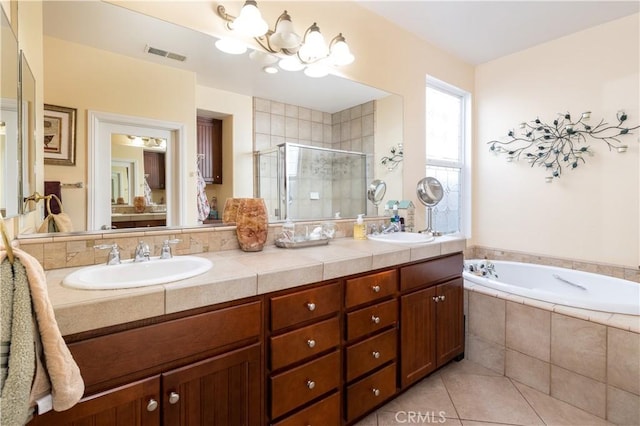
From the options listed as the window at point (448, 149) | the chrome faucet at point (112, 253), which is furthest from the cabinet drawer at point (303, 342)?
the window at point (448, 149)

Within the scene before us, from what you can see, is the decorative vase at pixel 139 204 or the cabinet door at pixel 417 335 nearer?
the decorative vase at pixel 139 204

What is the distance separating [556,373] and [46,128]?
Result: 2824mm

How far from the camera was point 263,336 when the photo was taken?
1.13m

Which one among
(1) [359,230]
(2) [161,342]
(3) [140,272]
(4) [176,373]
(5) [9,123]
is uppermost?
(5) [9,123]

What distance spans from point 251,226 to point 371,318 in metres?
0.76

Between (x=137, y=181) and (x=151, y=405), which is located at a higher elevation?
(x=137, y=181)

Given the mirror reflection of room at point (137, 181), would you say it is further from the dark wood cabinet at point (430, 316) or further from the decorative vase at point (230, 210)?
the dark wood cabinet at point (430, 316)

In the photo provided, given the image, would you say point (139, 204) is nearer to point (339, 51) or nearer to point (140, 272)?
point (140, 272)

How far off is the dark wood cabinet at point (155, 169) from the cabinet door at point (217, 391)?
874 mm

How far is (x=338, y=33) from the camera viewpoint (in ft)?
6.84

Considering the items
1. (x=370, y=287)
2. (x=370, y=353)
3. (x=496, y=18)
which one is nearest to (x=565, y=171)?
(x=496, y=18)

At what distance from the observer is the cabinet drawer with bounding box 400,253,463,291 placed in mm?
1646

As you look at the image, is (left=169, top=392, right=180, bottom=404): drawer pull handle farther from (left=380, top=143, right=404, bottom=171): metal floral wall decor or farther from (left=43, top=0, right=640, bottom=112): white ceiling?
(left=380, top=143, right=404, bottom=171): metal floral wall decor

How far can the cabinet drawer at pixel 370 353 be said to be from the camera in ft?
4.66
